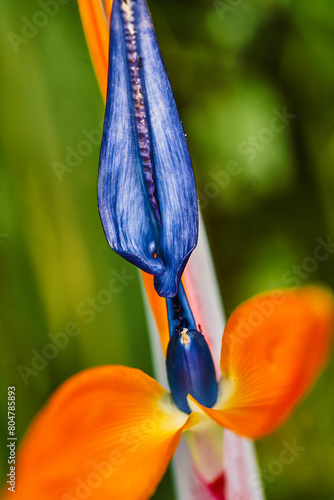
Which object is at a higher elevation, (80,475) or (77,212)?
(77,212)

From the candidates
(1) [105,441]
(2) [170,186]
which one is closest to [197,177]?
(2) [170,186]

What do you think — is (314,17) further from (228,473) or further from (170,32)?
(228,473)

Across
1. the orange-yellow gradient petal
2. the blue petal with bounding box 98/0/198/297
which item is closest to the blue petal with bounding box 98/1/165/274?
the blue petal with bounding box 98/0/198/297

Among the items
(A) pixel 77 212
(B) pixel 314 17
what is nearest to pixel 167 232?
(A) pixel 77 212

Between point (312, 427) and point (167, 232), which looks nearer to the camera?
point (167, 232)

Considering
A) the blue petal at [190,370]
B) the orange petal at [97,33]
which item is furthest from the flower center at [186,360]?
the orange petal at [97,33]

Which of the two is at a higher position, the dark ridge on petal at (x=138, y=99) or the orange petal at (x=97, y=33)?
the orange petal at (x=97, y=33)

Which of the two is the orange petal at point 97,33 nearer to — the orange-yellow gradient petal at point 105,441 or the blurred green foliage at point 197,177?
the blurred green foliage at point 197,177
